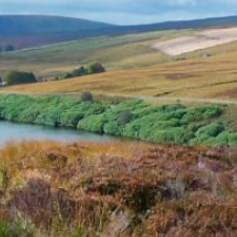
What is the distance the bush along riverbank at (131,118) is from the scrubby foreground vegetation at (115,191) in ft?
146

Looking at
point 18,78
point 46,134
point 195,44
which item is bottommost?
point 195,44

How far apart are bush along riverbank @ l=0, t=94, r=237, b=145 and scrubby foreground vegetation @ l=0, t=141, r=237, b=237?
146 feet

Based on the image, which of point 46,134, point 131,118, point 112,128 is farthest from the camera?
point 131,118

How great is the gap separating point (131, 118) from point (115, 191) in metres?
63.8

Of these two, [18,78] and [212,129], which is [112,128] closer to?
[212,129]

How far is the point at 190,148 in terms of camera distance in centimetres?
1602

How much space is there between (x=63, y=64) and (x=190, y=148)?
173389mm

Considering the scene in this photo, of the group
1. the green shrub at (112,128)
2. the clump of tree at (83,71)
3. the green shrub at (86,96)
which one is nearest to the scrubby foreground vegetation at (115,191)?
the green shrub at (112,128)

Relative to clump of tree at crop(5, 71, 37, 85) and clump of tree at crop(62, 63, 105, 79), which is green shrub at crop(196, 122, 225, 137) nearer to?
clump of tree at crop(5, 71, 37, 85)

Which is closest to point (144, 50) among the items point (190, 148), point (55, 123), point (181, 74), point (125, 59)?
point (125, 59)

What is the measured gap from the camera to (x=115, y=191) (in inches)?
417

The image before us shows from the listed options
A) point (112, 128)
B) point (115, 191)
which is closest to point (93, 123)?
point (112, 128)

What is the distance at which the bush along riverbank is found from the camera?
214 ft

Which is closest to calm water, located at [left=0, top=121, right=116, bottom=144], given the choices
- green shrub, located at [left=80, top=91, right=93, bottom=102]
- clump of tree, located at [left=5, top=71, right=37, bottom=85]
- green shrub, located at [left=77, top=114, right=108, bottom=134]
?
green shrub, located at [left=77, top=114, right=108, bottom=134]
